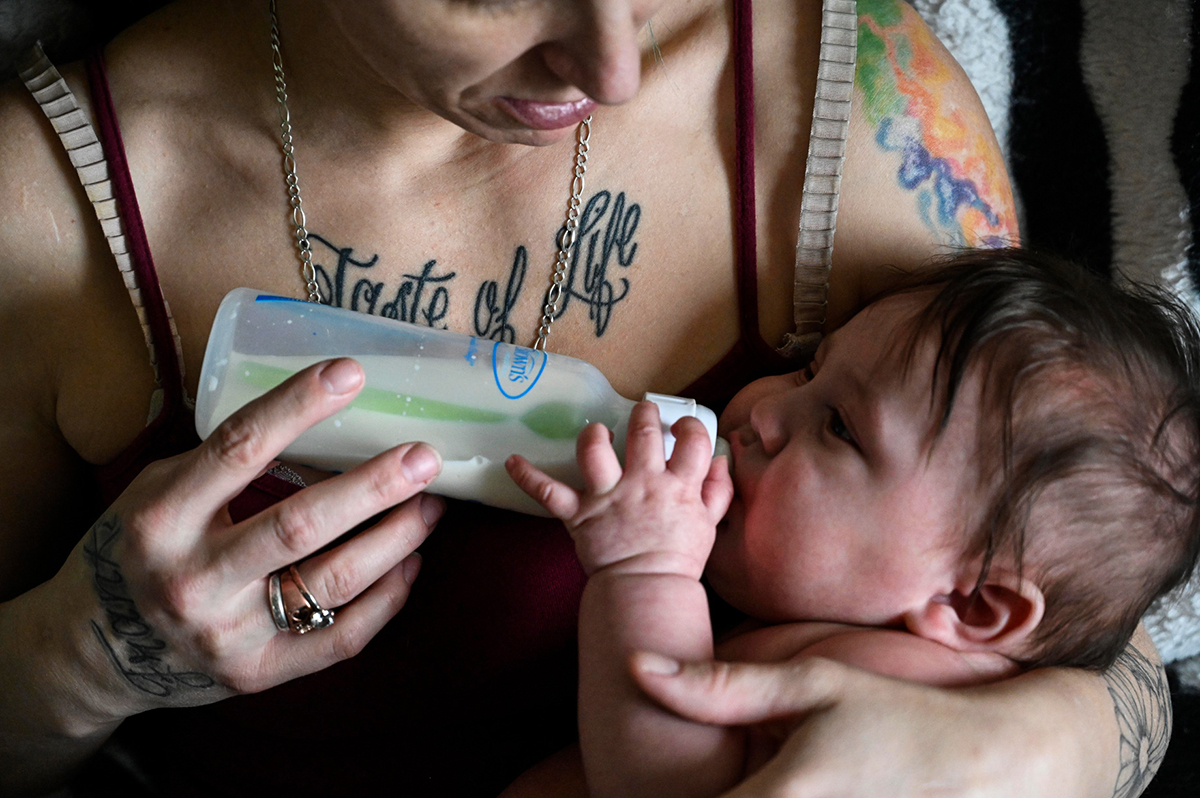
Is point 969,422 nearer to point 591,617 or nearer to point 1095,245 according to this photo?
point 591,617

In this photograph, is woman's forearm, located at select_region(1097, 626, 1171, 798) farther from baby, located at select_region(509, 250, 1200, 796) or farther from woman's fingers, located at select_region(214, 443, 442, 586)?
woman's fingers, located at select_region(214, 443, 442, 586)

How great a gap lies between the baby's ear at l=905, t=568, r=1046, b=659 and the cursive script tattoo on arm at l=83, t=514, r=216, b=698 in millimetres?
770

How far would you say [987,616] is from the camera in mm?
958

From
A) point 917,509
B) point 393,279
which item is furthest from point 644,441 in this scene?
point 393,279

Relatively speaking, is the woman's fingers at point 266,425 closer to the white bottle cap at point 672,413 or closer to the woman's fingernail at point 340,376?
the woman's fingernail at point 340,376

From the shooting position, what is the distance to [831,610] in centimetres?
98

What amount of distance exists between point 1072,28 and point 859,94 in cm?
55

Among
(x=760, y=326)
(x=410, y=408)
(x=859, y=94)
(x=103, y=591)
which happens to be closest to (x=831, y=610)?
(x=760, y=326)

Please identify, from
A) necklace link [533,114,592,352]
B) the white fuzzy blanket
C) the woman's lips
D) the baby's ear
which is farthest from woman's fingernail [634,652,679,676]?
the white fuzzy blanket

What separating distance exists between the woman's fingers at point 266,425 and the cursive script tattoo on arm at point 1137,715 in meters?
0.88

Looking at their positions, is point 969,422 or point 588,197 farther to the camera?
point 588,197

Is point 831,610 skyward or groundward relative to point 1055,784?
skyward

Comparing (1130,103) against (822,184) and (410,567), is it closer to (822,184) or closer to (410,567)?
(822,184)

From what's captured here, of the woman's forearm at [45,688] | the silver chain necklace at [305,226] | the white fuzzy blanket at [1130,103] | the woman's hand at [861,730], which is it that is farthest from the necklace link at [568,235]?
the white fuzzy blanket at [1130,103]
